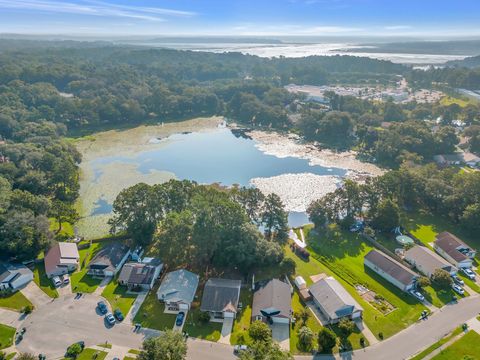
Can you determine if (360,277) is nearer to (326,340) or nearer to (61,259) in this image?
(326,340)

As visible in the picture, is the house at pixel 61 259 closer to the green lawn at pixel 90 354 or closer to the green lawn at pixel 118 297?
the green lawn at pixel 118 297

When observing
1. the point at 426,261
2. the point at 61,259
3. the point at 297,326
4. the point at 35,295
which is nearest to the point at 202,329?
the point at 297,326

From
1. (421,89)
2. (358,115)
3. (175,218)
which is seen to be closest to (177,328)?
(175,218)

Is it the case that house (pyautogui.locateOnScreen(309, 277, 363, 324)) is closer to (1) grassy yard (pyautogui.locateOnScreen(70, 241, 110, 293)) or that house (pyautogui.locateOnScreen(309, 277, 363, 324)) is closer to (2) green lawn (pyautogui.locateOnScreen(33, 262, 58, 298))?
(1) grassy yard (pyautogui.locateOnScreen(70, 241, 110, 293))

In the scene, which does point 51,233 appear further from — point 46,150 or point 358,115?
point 358,115

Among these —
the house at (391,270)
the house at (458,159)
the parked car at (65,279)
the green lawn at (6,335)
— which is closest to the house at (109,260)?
the parked car at (65,279)
